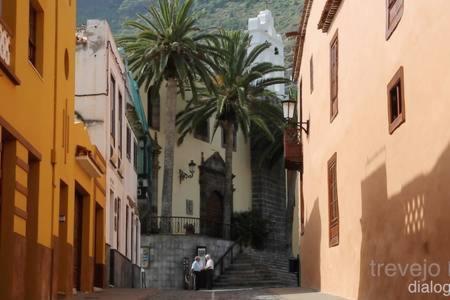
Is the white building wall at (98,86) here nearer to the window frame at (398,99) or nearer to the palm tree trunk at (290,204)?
the window frame at (398,99)

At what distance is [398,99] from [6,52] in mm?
5550

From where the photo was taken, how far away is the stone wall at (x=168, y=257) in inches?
1484

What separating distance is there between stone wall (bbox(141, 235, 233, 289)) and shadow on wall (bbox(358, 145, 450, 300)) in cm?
2261

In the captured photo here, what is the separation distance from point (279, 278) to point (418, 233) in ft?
84.8

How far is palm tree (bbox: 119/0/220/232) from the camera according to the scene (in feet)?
124

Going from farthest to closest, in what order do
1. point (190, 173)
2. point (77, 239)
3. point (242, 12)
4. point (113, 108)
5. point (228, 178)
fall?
point (242, 12) < point (190, 173) < point (228, 178) < point (113, 108) < point (77, 239)

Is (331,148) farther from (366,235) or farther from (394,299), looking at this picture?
(394,299)

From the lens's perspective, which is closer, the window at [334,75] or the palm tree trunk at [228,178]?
the window at [334,75]

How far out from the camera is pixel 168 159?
39031 mm

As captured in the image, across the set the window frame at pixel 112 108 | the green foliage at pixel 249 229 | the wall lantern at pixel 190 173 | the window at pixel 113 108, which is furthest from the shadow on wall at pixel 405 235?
the green foliage at pixel 249 229

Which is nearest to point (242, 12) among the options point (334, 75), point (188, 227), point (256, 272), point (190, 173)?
point (190, 173)

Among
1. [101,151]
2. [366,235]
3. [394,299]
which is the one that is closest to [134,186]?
[101,151]

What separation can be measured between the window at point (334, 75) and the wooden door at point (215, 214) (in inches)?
938

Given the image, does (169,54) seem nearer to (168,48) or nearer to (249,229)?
(168,48)
